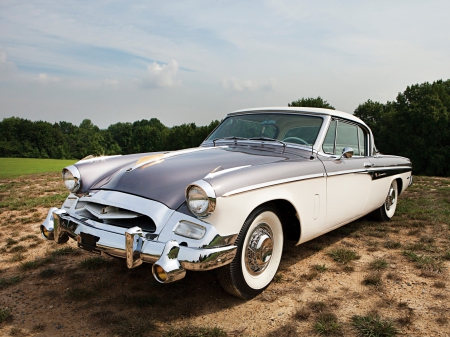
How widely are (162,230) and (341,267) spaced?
1.96m

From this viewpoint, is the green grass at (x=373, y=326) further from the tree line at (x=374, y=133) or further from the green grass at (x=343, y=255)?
the tree line at (x=374, y=133)

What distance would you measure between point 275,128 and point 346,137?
930mm

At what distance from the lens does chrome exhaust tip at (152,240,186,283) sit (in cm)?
221

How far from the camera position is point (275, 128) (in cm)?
399

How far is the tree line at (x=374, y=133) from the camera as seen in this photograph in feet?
109

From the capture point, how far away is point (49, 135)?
5844 centimetres

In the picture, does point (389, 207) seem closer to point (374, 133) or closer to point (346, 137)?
point (346, 137)

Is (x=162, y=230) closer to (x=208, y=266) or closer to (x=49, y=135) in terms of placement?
(x=208, y=266)

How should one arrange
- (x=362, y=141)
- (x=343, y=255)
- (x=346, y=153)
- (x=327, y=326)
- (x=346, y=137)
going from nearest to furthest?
(x=327, y=326)
(x=343, y=255)
(x=346, y=153)
(x=346, y=137)
(x=362, y=141)

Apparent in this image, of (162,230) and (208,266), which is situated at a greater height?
(162,230)

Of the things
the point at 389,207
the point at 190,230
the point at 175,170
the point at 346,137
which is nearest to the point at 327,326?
the point at 190,230

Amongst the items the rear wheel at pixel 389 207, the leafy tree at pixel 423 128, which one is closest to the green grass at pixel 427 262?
the rear wheel at pixel 389 207

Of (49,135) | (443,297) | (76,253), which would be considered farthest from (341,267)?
(49,135)

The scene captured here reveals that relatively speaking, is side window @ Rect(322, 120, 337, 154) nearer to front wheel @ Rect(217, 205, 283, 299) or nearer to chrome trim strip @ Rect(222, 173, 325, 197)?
chrome trim strip @ Rect(222, 173, 325, 197)
